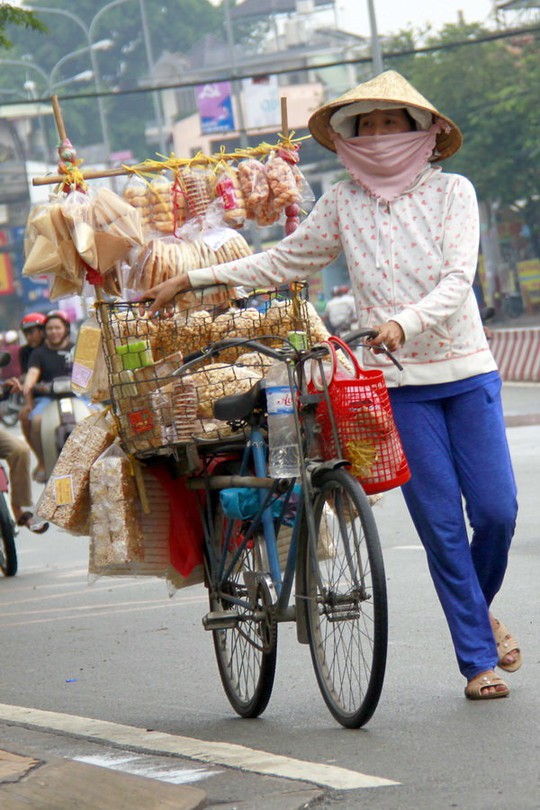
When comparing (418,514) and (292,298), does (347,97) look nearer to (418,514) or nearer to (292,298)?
(292,298)

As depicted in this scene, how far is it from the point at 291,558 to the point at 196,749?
26.2 inches

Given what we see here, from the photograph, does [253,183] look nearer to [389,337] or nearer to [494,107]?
[389,337]

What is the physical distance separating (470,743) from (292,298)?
1992 millimetres

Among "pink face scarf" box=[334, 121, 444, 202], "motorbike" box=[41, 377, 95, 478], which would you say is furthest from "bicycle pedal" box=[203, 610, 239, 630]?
"motorbike" box=[41, 377, 95, 478]

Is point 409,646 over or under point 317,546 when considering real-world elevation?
under

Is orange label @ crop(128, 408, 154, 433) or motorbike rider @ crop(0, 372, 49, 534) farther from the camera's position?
motorbike rider @ crop(0, 372, 49, 534)

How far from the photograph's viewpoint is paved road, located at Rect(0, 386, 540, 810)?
409 cm

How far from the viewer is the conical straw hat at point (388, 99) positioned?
16.3ft

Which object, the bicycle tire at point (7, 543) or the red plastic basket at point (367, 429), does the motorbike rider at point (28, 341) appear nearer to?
the bicycle tire at point (7, 543)

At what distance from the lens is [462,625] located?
5.06 m

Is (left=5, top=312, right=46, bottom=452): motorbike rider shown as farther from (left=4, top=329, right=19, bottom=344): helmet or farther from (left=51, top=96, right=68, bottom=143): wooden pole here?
(left=4, top=329, right=19, bottom=344): helmet

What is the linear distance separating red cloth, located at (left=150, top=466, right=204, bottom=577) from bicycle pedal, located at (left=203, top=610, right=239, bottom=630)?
13.0 inches

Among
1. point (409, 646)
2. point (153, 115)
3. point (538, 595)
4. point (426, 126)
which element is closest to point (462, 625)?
point (409, 646)

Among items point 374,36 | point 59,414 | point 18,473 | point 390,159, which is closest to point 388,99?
point 390,159
